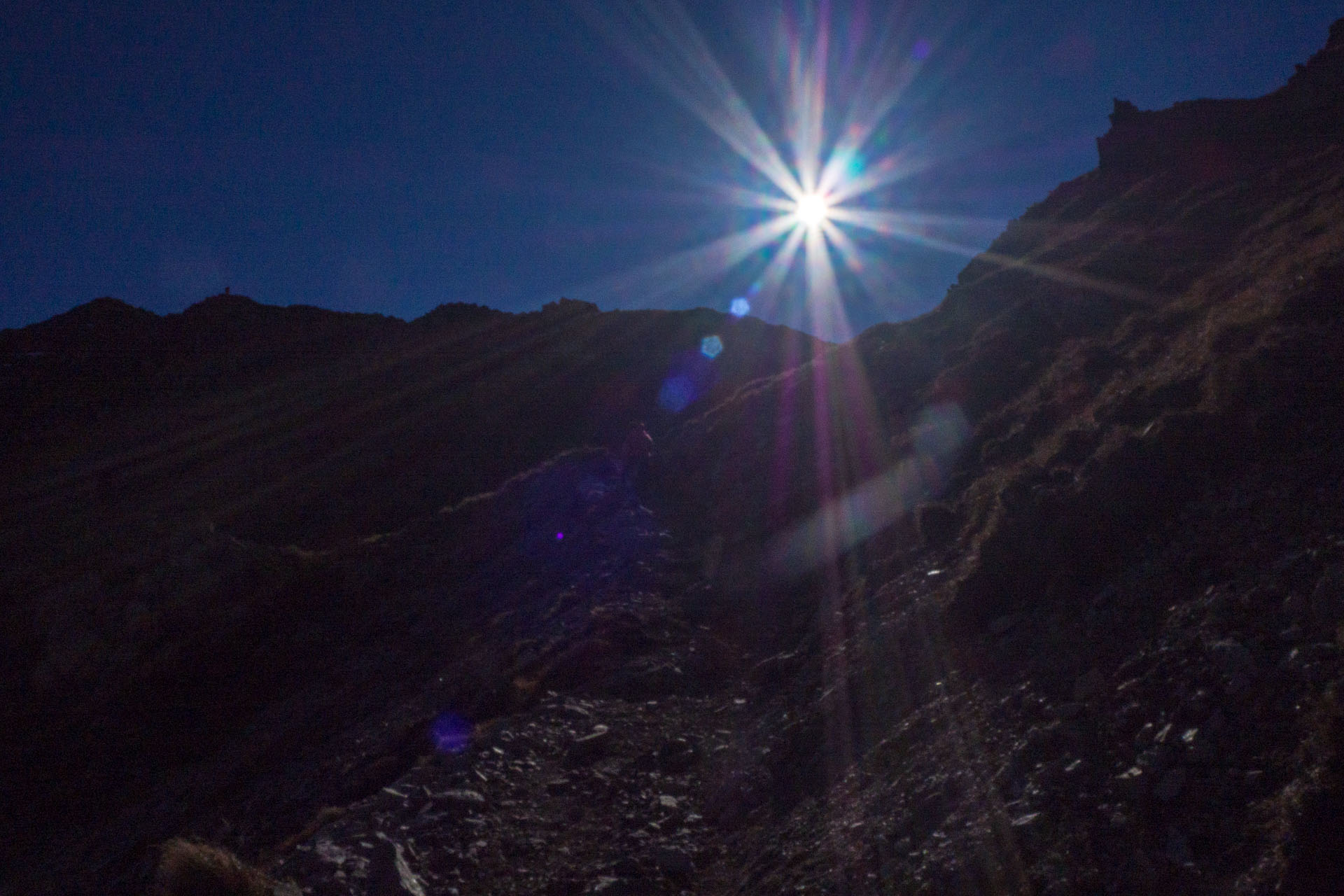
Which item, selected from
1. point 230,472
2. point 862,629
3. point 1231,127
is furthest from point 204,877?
point 1231,127

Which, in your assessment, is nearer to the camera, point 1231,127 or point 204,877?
point 204,877

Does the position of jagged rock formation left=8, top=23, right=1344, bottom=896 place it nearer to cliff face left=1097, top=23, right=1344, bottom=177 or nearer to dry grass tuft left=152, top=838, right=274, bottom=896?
cliff face left=1097, top=23, right=1344, bottom=177

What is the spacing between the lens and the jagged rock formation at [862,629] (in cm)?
500

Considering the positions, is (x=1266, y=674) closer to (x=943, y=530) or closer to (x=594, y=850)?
(x=594, y=850)

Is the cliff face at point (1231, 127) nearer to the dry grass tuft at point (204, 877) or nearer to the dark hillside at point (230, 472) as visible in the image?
the dark hillside at point (230, 472)

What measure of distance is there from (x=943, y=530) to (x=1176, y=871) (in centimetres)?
817

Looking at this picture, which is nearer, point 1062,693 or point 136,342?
point 1062,693

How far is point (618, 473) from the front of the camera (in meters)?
25.5

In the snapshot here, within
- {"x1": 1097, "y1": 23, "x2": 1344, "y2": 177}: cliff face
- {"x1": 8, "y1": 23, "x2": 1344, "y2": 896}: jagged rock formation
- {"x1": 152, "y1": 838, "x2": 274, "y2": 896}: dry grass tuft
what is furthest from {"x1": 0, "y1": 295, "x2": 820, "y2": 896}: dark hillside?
{"x1": 1097, "y1": 23, "x2": 1344, "y2": 177}: cliff face

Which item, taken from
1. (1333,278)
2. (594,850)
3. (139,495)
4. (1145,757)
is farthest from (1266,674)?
(139,495)

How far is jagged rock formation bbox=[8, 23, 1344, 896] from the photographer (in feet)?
16.4

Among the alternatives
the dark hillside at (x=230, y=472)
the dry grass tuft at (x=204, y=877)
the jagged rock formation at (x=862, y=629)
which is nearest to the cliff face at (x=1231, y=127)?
the jagged rock formation at (x=862, y=629)

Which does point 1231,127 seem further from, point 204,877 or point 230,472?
point 230,472

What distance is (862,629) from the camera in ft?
34.4
